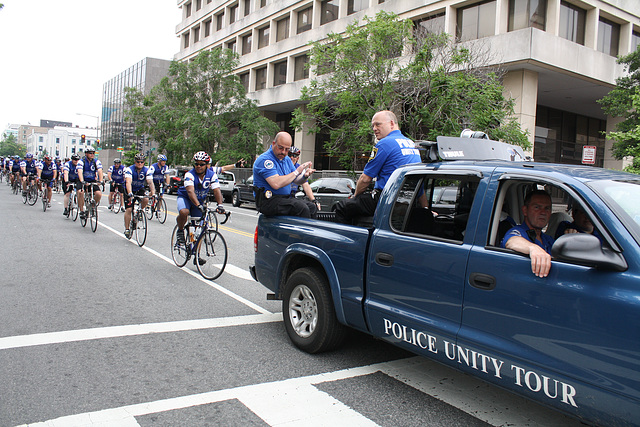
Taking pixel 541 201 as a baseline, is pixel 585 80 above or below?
above

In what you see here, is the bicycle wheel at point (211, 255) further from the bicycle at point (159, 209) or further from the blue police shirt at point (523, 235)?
the bicycle at point (159, 209)

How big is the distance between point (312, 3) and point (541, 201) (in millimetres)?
35920

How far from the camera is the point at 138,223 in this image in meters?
10.8

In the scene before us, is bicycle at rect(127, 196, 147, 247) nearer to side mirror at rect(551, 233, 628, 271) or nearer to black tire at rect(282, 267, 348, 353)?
black tire at rect(282, 267, 348, 353)

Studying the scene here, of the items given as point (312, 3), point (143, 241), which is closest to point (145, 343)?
→ point (143, 241)

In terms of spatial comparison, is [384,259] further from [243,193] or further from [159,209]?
[243,193]

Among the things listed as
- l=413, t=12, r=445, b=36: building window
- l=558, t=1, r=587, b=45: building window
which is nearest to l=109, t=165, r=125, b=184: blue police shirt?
l=413, t=12, r=445, b=36: building window

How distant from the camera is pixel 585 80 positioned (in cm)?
2484

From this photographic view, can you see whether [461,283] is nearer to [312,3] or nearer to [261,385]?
[261,385]

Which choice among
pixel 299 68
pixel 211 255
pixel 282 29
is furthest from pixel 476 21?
pixel 211 255

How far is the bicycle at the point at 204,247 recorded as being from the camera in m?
7.74

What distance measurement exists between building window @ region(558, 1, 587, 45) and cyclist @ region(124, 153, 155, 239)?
20.8m

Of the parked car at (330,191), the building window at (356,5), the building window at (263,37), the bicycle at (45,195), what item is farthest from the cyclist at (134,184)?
the building window at (263,37)

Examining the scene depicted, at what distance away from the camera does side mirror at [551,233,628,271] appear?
97.9 inches
